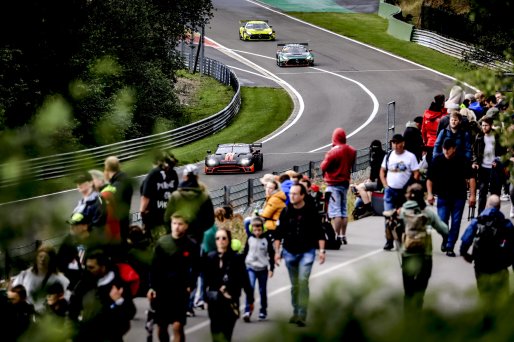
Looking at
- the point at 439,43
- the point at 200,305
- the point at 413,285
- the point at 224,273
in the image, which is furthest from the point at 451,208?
the point at 439,43

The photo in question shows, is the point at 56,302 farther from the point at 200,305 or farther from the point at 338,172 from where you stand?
the point at 338,172

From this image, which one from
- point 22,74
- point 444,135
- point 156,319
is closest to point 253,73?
point 444,135

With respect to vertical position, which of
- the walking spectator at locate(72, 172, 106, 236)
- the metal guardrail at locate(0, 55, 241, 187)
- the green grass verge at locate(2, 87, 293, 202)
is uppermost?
the metal guardrail at locate(0, 55, 241, 187)

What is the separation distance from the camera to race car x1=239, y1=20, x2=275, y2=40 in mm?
65625

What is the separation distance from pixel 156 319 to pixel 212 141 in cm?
3349

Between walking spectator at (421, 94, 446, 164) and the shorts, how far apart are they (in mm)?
3598

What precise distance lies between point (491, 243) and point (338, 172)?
511 cm

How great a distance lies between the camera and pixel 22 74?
531 centimetres

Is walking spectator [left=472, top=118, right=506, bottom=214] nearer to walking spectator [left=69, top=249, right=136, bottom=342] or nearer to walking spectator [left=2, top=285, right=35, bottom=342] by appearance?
walking spectator [left=69, top=249, right=136, bottom=342]

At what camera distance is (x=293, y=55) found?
59.2m

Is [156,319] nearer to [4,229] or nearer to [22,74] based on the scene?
[22,74]

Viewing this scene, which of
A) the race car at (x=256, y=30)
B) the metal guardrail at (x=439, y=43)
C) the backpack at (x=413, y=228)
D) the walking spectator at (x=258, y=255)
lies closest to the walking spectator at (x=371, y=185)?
the walking spectator at (x=258, y=255)

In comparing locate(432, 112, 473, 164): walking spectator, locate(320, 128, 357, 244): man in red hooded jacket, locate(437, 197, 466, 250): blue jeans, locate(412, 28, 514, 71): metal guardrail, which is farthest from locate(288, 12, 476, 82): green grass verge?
locate(437, 197, 466, 250): blue jeans

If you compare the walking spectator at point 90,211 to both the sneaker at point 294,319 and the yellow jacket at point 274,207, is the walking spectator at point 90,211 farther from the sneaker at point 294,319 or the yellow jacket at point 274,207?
the yellow jacket at point 274,207
